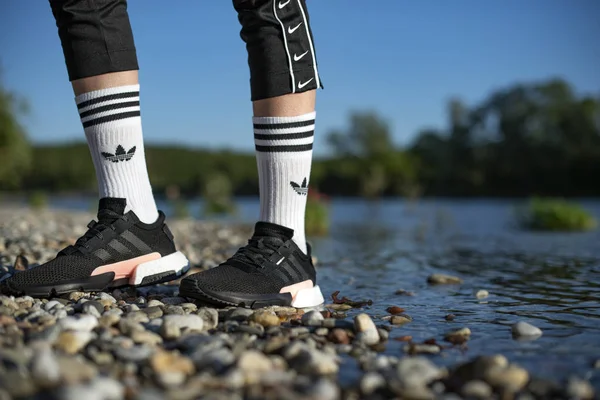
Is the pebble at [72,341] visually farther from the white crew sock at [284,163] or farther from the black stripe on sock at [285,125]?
the black stripe on sock at [285,125]

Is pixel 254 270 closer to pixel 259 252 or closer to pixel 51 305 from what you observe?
pixel 259 252

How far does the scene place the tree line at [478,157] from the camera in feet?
140

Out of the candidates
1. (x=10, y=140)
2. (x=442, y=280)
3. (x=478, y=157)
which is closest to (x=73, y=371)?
(x=442, y=280)

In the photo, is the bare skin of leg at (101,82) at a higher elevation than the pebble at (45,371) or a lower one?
higher

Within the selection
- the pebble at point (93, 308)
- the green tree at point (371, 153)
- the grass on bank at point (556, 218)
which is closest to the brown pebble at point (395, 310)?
the pebble at point (93, 308)

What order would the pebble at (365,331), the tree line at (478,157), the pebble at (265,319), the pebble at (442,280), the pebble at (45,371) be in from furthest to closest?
1. the tree line at (478,157)
2. the pebble at (442,280)
3. the pebble at (265,319)
4. the pebble at (365,331)
5. the pebble at (45,371)

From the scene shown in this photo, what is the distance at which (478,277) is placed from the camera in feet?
10.8

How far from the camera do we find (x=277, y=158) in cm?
211

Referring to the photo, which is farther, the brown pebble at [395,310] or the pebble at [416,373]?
the brown pebble at [395,310]

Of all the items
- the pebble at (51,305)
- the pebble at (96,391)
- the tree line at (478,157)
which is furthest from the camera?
the tree line at (478,157)

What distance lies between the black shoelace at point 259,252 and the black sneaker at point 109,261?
14.0 inches

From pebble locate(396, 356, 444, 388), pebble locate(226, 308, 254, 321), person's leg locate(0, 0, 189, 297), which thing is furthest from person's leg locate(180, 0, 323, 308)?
pebble locate(396, 356, 444, 388)

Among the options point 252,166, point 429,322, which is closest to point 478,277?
point 429,322

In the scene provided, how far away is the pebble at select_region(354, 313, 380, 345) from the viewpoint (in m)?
1.60
